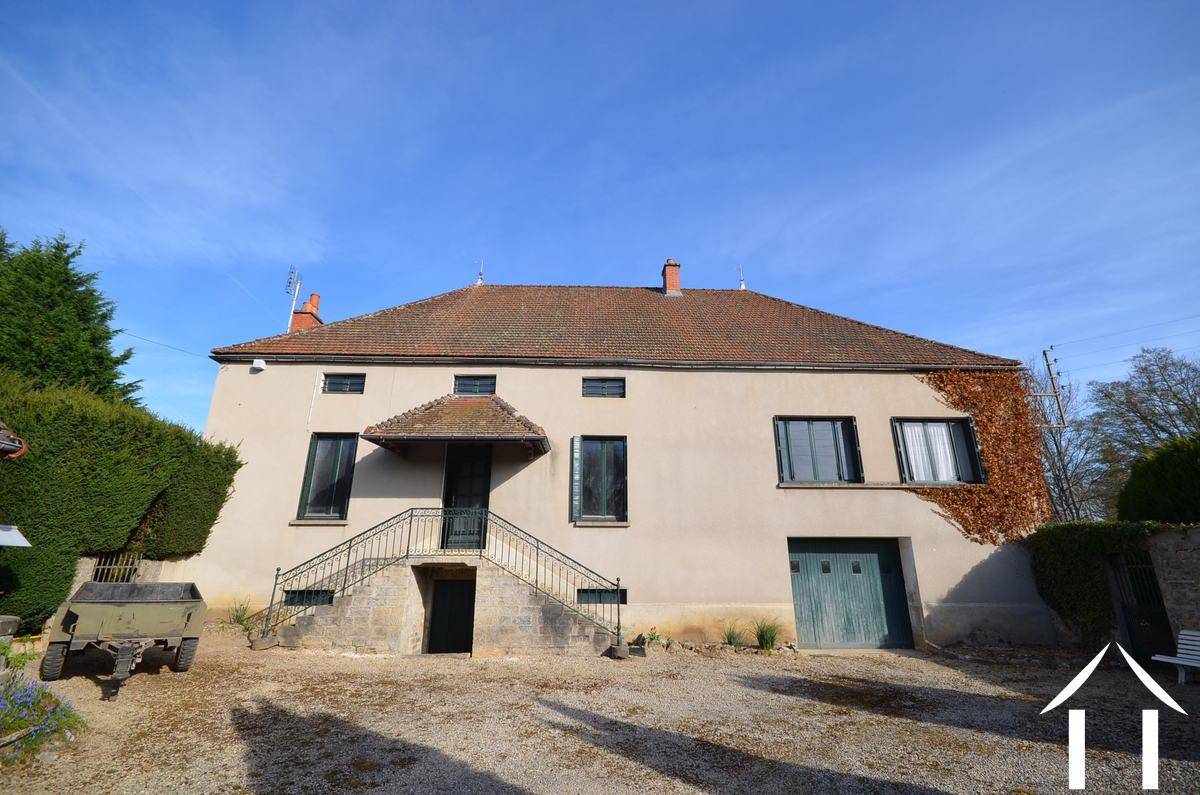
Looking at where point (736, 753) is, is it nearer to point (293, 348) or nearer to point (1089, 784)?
point (1089, 784)

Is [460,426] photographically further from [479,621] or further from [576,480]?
[479,621]

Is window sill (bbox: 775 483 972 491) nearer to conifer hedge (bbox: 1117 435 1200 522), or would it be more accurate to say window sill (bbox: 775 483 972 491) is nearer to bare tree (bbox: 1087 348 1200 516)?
conifer hedge (bbox: 1117 435 1200 522)

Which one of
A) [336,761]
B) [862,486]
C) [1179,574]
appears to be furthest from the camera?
[862,486]

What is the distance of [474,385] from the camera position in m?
13.0

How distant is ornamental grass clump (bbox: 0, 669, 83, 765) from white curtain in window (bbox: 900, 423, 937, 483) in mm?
14951

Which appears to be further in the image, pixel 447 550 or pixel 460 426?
pixel 460 426

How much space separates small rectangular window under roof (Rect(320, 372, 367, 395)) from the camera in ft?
42.0

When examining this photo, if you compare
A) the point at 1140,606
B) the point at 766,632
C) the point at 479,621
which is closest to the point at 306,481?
the point at 479,621

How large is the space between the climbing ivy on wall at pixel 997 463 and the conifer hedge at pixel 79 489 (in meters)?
16.2

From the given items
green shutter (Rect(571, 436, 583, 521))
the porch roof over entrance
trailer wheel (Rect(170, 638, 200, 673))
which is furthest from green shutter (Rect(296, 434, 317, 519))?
green shutter (Rect(571, 436, 583, 521))

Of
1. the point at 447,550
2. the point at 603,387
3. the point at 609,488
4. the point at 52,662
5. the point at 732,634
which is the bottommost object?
the point at 732,634

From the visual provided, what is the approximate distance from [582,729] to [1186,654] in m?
9.53

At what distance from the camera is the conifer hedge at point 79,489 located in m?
8.06

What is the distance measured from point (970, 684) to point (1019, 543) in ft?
16.7
